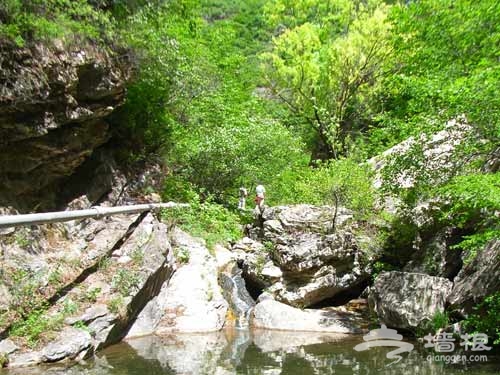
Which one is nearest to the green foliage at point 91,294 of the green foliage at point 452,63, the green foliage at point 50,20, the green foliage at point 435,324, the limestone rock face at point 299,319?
the limestone rock face at point 299,319

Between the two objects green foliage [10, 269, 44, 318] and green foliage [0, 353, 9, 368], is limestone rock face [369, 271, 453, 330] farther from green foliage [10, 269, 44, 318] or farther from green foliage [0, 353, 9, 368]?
green foliage [0, 353, 9, 368]

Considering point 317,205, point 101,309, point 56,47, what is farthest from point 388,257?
point 56,47

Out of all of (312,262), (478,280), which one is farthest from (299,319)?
(478,280)

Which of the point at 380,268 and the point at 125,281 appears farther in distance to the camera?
the point at 380,268

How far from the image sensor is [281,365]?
660 centimetres

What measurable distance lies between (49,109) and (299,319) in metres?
6.42

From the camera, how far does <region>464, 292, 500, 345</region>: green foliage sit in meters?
6.78

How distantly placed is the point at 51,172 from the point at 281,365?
20.2 feet

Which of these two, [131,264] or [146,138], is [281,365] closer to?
[131,264]

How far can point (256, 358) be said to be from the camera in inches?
275

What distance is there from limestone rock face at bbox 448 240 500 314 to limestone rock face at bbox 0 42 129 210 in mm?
7918

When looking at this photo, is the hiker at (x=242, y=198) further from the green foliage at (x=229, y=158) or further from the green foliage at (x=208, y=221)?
the green foliage at (x=208, y=221)

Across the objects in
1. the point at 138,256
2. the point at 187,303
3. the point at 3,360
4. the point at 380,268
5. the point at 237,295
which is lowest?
the point at 3,360

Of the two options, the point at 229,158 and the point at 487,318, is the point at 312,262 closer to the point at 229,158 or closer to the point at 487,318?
the point at 487,318
